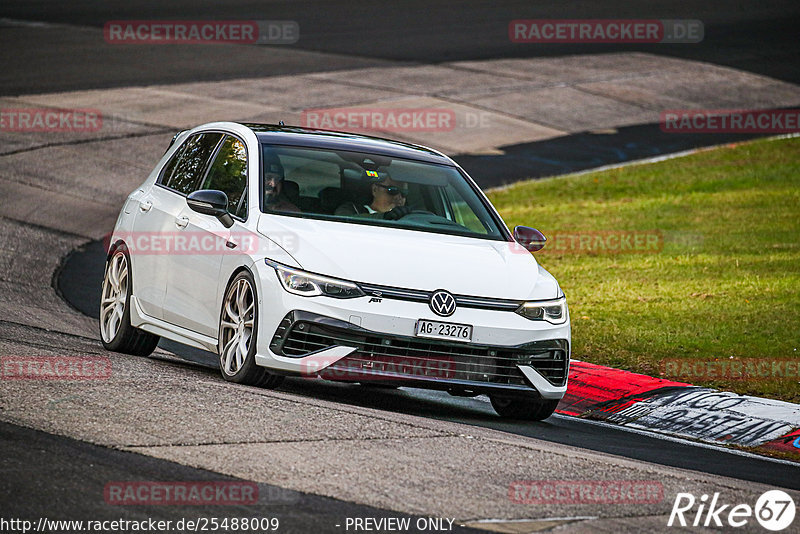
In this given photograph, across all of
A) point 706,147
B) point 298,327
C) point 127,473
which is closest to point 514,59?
point 706,147

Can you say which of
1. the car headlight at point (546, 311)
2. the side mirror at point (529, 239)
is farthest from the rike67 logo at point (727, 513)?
the side mirror at point (529, 239)

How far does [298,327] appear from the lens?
8242 mm

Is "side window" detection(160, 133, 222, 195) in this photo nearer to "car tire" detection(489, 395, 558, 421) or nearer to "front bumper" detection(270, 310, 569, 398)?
"front bumper" detection(270, 310, 569, 398)

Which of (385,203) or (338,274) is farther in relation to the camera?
(385,203)

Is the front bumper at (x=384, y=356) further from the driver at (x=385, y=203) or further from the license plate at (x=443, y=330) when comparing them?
the driver at (x=385, y=203)

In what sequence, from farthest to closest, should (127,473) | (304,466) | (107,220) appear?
(107,220)
(304,466)
(127,473)

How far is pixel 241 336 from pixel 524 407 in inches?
79.8

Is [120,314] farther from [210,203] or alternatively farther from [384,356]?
[384,356]

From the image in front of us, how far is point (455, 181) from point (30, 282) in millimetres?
5600

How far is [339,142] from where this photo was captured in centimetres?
990

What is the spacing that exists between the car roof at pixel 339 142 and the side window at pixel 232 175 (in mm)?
192

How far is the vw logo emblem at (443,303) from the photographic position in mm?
8328

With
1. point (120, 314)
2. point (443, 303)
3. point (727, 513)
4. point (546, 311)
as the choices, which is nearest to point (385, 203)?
point (443, 303)

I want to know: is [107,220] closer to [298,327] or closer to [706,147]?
[298,327]
